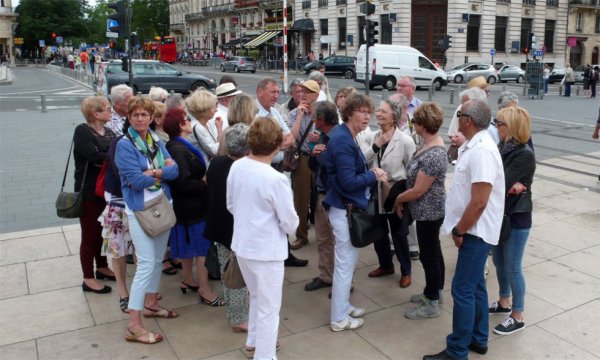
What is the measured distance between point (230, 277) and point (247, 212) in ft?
2.84

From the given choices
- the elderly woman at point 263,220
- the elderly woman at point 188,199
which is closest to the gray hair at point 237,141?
the elderly woman at point 263,220

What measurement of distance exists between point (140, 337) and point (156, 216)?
0.93 m

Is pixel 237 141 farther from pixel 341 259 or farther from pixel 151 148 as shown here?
pixel 341 259

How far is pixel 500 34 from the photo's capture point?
1826 inches

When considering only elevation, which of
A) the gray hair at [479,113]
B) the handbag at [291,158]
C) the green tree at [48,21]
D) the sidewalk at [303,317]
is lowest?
the sidewalk at [303,317]

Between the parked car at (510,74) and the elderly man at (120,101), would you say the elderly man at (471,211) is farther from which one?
the parked car at (510,74)

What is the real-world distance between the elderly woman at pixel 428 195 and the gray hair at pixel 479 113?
0.50 meters

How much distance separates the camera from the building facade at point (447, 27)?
43500 millimetres

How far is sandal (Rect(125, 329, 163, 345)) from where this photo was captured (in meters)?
4.10

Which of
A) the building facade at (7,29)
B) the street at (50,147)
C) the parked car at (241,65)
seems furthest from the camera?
the building facade at (7,29)

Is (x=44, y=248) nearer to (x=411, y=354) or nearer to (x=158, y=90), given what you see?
(x=158, y=90)

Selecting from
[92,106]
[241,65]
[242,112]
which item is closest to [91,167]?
[92,106]

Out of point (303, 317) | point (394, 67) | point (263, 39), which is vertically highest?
point (263, 39)

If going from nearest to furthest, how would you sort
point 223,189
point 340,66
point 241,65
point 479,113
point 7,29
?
point 479,113 → point 223,189 → point 340,66 → point 241,65 → point 7,29
